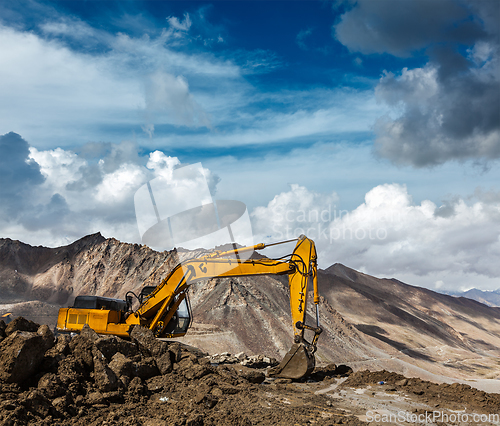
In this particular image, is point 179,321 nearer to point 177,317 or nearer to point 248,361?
point 177,317

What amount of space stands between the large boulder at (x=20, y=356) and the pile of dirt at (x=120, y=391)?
2 cm

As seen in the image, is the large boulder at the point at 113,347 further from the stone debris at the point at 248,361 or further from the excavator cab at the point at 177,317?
the stone debris at the point at 248,361

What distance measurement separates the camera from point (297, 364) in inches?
477

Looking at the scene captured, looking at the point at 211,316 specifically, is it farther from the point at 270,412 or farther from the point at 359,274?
the point at 359,274

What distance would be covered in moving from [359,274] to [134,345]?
98979mm

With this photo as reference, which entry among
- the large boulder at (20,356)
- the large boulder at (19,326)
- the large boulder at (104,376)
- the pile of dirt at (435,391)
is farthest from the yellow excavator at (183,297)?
the large boulder at (20,356)

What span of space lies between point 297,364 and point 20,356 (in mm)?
7719

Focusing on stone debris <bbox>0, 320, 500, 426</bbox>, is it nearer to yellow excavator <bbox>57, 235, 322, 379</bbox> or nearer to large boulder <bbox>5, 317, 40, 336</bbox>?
large boulder <bbox>5, 317, 40, 336</bbox>

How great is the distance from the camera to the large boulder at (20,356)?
25.3 ft

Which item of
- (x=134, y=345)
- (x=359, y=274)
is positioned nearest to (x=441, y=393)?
(x=134, y=345)

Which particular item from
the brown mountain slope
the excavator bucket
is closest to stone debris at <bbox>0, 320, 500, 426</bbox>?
the excavator bucket

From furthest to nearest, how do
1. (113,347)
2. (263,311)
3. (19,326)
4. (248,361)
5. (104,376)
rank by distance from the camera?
(263,311) → (248,361) → (113,347) → (19,326) → (104,376)

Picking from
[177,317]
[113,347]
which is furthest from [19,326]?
[177,317]

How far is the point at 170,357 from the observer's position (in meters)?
11.4
